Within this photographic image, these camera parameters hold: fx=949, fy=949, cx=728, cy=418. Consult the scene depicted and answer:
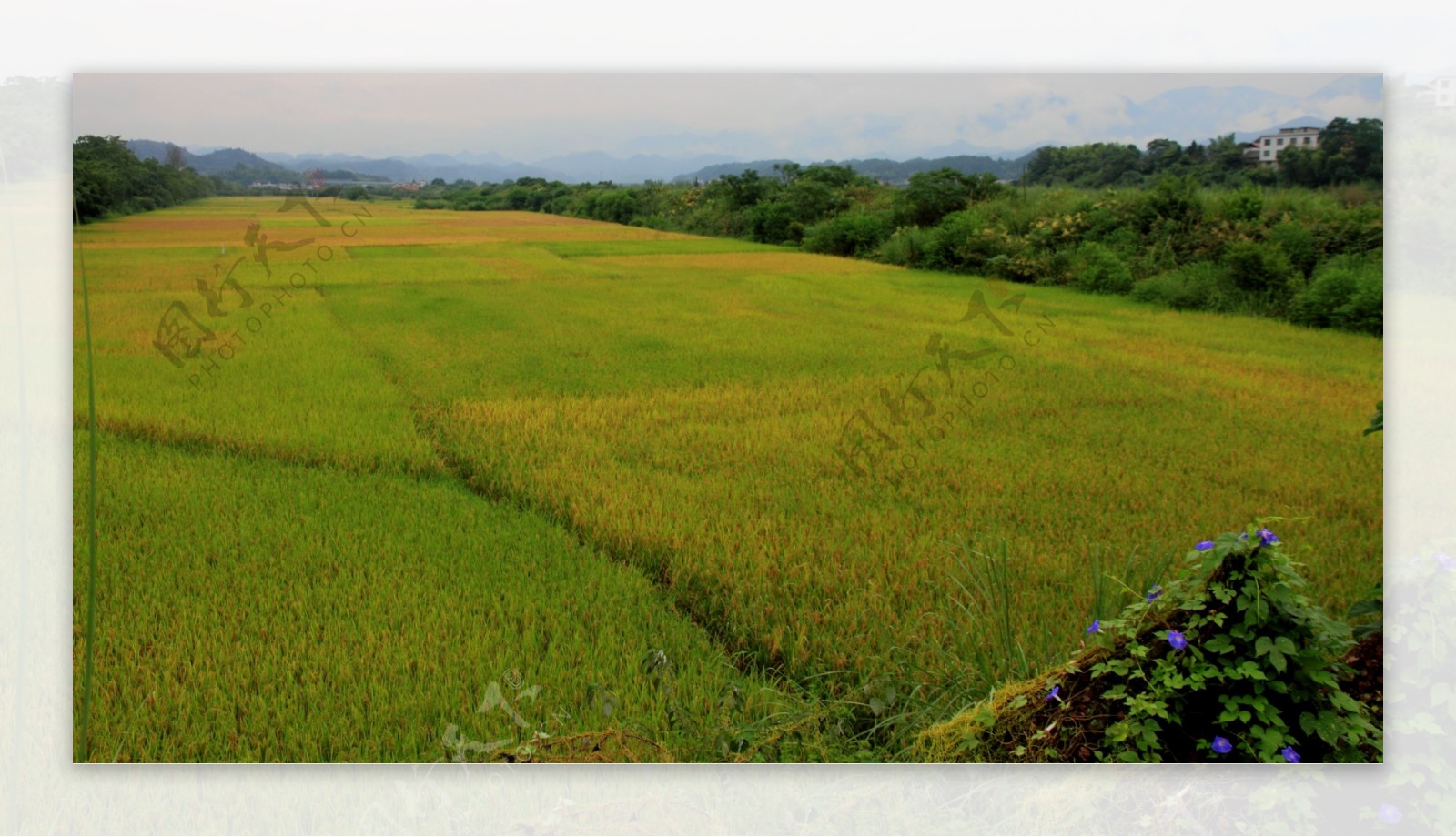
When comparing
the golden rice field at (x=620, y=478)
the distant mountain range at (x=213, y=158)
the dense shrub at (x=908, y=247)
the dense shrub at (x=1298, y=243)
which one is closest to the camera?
the golden rice field at (x=620, y=478)

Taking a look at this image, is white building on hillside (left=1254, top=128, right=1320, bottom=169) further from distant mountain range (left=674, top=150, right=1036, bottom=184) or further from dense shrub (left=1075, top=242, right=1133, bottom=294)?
distant mountain range (left=674, top=150, right=1036, bottom=184)

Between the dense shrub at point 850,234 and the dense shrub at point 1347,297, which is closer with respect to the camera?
the dense shrub at point 1347,297

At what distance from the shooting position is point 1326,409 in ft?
11.4

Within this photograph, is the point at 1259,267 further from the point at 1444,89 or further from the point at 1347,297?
the point at 1444,89

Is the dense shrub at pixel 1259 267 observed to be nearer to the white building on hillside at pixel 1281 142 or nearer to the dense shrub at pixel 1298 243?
the dense shrub at pixel 1298 243

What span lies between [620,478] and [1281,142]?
2.68m

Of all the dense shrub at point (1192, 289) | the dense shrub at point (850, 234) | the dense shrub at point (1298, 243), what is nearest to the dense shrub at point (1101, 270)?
the dense shrub at point (1192, 289)

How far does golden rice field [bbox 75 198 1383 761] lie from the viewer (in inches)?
105

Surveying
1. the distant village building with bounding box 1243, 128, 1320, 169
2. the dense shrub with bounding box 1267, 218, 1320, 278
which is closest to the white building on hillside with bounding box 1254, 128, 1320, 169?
the distant village building with bounding box 1243, 128, 1320, 169

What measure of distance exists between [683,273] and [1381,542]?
282 centimetres

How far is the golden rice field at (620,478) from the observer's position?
2.67 meters

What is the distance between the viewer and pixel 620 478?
3.26 m

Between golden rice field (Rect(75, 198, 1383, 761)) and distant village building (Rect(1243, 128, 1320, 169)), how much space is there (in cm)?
62

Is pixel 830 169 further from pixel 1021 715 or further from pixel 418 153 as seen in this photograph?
pixel 1021 715
